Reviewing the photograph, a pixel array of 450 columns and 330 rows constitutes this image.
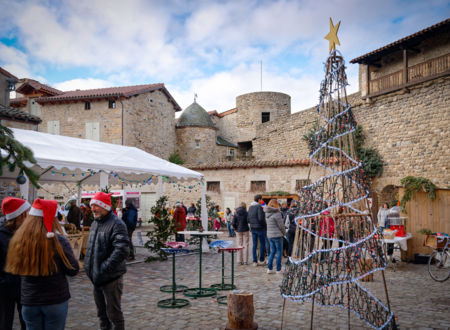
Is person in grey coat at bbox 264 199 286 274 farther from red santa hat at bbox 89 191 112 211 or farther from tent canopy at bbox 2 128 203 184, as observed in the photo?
red santa hat at bbox 89 191 112 211

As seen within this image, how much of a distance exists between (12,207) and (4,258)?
1.41 ft

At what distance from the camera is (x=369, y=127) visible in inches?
729

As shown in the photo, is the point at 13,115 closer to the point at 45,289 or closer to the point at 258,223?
the point at 258,223

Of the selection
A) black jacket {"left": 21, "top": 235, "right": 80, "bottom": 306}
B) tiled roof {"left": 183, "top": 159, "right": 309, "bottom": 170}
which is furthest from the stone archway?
black jacket {"left": 21, "top": 235, "right": 80, "bottom": 306}

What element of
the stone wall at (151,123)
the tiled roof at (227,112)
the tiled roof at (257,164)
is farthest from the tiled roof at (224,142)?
the tiled roof at (257,164)

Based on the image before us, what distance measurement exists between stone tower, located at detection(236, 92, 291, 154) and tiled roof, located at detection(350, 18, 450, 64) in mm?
12694

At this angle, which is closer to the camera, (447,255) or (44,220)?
(44,220)

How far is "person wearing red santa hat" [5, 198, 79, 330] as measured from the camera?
2.60 m

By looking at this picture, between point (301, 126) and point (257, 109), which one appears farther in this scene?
point (257, 109)

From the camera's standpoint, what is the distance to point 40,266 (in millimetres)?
2615

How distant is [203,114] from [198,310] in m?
25.8

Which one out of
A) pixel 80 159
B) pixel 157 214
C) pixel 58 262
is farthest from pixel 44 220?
pixel 157 214

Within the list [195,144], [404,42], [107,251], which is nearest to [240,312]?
[107,251]

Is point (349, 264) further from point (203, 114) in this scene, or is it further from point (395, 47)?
point (203, 114)
